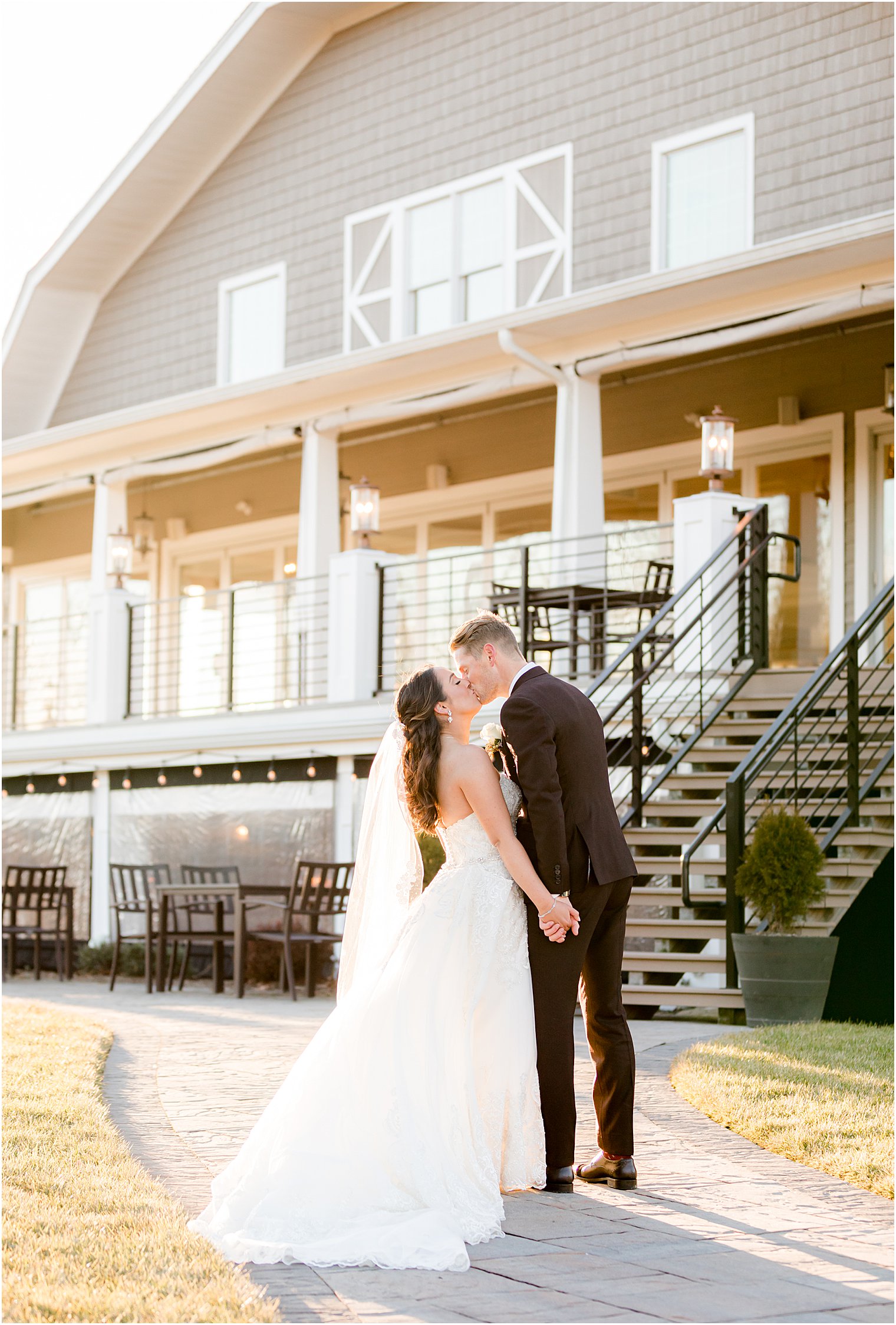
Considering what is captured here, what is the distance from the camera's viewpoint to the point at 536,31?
15000mm

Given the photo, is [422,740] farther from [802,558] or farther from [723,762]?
[802,558]

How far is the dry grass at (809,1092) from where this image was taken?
17.6 feet

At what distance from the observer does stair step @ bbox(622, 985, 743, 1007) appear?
886 centimetres

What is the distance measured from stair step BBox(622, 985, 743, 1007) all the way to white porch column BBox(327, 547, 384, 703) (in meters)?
4.38

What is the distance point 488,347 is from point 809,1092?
25.4 ft

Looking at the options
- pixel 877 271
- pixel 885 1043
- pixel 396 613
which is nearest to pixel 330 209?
pixel 396 613

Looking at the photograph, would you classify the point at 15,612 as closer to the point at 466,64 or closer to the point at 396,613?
the point at 396,613

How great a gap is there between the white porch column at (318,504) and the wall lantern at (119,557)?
209cm

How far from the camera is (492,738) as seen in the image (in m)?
5.55

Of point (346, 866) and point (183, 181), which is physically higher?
point (183, 181)

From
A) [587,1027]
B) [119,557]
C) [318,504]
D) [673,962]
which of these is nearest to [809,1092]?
[587,1027]

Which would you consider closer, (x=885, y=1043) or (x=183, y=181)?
(x=885, y=1043)

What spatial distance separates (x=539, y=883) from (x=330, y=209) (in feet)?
42.7

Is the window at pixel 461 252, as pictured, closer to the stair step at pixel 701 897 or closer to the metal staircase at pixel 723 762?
the metal staircase at pixel 723 762
